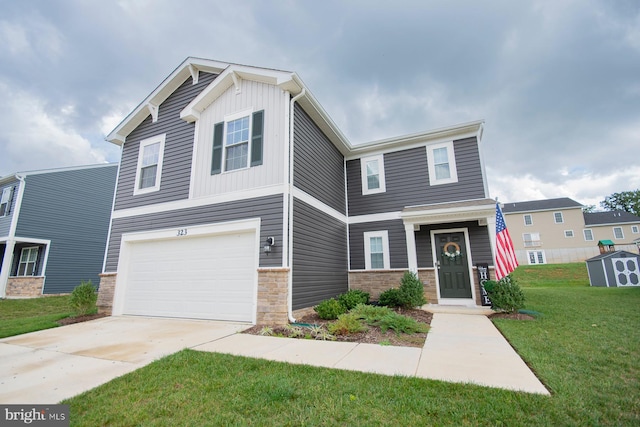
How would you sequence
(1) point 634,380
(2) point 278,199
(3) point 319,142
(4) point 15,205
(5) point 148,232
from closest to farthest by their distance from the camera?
(1) point 634,380 < (2) point 278,199 < (5) point 148,232 < (3) point 319,142 < (4) point 15,205

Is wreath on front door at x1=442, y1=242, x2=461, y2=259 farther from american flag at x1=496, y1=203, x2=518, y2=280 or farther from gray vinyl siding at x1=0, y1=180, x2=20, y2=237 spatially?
gray vinyl siding at x1=0, y1=180, x2=20, y2=237

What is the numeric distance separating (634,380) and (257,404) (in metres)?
3.74

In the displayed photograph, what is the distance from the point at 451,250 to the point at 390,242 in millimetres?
1940

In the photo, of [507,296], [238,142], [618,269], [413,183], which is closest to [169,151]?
[238,142]

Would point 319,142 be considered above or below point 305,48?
below

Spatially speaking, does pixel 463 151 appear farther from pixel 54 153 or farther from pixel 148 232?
pixel 54 153

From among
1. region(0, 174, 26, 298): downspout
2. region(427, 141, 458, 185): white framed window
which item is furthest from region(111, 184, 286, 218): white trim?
region(0, 174, 26, 298): downspout

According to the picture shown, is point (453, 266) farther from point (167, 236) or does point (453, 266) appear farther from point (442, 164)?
point (167, 236)

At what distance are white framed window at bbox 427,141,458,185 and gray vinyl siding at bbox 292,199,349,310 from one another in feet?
11.9

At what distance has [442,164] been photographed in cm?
960

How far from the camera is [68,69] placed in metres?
10.8

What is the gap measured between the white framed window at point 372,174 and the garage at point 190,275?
17.0ft

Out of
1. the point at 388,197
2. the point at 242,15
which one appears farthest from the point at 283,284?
the point at 242,15

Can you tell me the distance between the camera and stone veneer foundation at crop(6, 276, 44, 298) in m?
12.9
